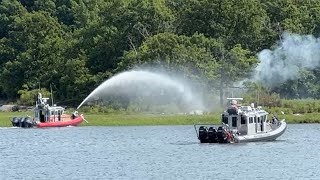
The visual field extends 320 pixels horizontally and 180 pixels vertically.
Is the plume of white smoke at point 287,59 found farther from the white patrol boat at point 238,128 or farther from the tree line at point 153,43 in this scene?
the white patrol boat at point 238,128

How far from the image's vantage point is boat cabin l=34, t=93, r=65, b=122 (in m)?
134

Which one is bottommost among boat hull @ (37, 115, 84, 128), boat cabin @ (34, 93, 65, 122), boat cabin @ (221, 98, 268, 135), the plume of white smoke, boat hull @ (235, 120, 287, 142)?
boat hull @ (235, 120, 287, 142)

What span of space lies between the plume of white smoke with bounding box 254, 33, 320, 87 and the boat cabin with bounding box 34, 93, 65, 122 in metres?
25.7

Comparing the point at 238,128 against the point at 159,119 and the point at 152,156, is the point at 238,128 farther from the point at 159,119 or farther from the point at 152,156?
the point at 159,119

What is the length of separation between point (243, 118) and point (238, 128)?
0.99 metres

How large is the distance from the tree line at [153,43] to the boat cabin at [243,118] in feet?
146

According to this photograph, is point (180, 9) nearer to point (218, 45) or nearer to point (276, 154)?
point (218, 45)

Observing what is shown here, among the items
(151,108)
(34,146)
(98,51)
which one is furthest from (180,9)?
(34,146)

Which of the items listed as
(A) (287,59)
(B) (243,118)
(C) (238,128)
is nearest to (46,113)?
(A) (287,59)

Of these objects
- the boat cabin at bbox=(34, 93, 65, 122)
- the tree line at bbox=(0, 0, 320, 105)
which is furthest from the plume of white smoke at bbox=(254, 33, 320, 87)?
the boat cabin at bbox=(34, 93, 65, 122)

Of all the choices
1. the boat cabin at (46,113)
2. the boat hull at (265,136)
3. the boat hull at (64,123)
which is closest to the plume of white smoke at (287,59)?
the boat hull at (64,123)

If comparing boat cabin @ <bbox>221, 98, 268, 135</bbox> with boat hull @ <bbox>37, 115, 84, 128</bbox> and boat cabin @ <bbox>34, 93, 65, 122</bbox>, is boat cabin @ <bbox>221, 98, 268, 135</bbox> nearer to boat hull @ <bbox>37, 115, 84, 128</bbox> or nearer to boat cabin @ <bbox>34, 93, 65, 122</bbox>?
boat hull @ <bbox>37, 115, 84, 128</bbox>

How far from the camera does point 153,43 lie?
152500 mm

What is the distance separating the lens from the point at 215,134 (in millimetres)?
98312
